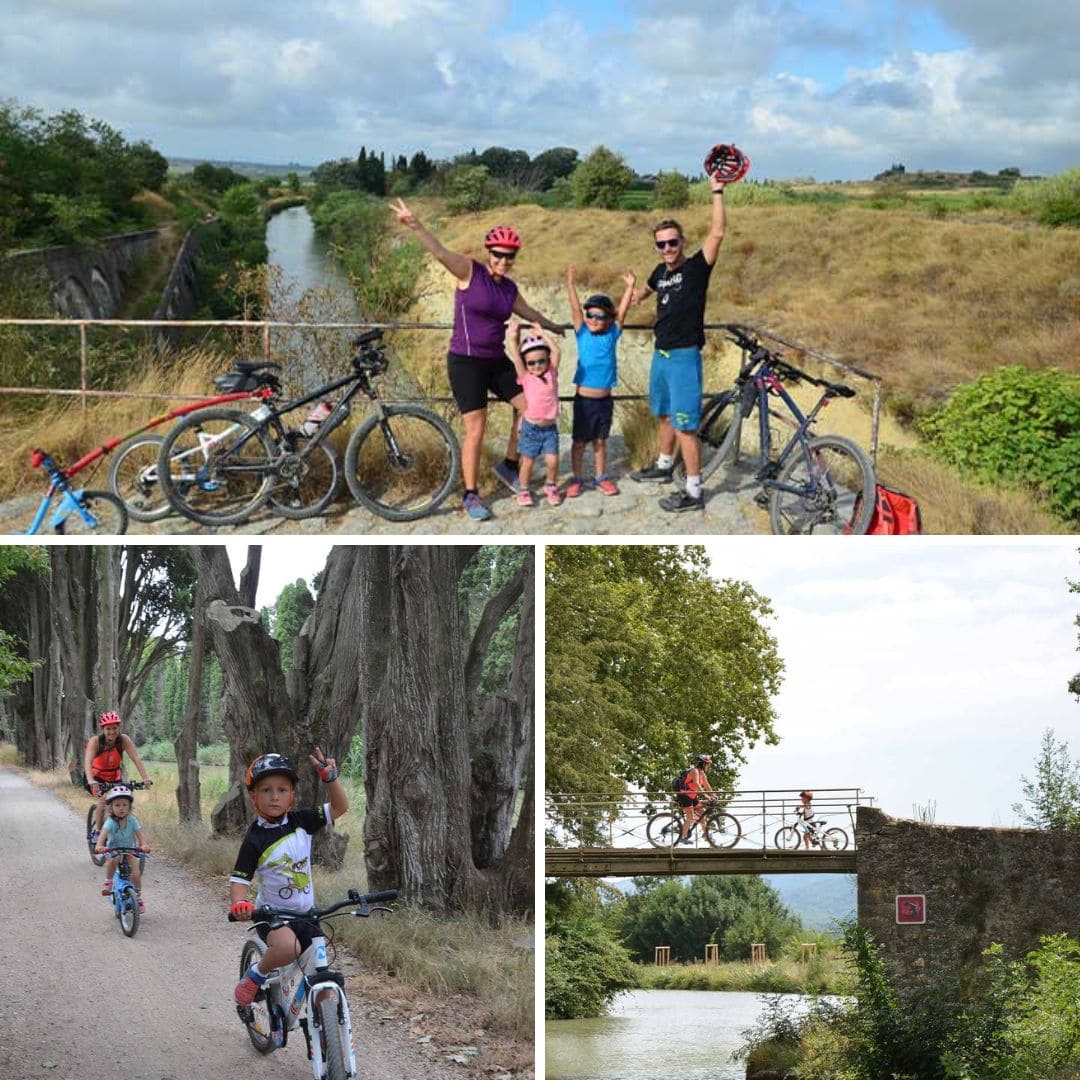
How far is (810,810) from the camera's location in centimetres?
1628

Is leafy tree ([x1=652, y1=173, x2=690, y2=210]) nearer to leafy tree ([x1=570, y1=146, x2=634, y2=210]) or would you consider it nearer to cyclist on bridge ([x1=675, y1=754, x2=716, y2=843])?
leafy tree ([x1=570, y1=146, x2=634, y2=210])

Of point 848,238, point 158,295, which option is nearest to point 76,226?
point 158,295

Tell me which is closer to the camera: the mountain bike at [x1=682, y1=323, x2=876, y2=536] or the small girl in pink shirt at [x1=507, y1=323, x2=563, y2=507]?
the small girl in pink shirt at [x1=507, y1=323, x2=563, y2=507]

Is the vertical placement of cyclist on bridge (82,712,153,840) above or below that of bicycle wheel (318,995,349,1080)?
above

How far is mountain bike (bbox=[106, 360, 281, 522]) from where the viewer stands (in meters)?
9.09

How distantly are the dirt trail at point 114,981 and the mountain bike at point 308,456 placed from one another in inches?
91.2

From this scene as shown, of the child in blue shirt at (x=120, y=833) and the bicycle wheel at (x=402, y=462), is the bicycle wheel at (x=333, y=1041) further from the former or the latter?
the bicycle wheel at (x=402, y=462)

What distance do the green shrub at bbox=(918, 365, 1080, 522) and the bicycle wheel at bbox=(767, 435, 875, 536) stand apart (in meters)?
5.68

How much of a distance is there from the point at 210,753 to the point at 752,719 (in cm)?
1029

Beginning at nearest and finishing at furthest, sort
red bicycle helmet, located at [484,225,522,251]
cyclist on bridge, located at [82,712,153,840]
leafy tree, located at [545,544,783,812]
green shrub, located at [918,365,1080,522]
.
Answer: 1. cyclist on bridge, located at [82,712,153,840]
2. red bicycle helmet, located at [484,225,522,251]
3. leafy tree, located at [545,544,783,812]
4. green shrub, located at [918,365,1080,522]

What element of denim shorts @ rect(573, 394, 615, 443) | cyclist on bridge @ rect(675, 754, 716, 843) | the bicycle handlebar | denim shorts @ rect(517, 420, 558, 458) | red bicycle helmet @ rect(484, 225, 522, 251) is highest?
red bicycle helmet @ rect(484, 225, 522, 251)

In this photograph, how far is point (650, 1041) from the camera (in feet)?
51.9

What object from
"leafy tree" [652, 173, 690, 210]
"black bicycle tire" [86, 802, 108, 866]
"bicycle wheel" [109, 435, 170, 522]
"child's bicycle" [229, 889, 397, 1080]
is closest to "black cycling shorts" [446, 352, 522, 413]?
"bicycle wheel" [109, 435, 170, 522]

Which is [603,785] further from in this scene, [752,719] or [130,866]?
[130,866]
